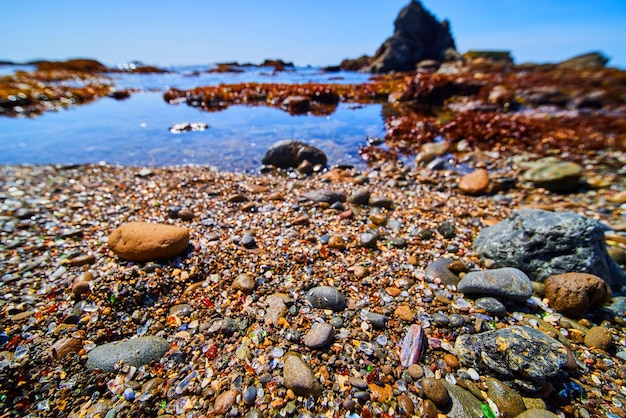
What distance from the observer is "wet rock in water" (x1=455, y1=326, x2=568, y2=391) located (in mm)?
2338

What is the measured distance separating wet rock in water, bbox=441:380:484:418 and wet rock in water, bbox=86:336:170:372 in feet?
9.21

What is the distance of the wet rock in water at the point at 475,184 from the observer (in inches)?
264

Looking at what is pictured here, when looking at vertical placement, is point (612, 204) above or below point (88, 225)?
above

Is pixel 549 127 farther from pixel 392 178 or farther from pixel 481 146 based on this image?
Result: pixel 392 178

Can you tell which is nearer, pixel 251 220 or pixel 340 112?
pixel 251 220

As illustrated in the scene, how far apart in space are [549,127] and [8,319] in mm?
18428

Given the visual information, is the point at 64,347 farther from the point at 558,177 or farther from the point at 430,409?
the point at 558,177

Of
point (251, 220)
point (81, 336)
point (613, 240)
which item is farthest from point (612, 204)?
point (81, 336)

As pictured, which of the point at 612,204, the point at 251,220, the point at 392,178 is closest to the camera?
the point at 251,220

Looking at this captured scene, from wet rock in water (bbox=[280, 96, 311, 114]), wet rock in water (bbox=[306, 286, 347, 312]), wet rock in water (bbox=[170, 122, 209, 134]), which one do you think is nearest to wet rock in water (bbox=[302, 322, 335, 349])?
wet rock in water (bbox=[306, 286, 347, 312])

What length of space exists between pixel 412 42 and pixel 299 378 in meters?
77.4

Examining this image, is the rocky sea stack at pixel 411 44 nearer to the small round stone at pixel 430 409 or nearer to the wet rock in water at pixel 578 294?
the wet rock in water at pixel 578 294

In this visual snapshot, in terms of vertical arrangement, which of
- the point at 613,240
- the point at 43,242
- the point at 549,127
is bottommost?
the point at 43,242

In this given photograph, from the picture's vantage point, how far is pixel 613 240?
4.66 metres
